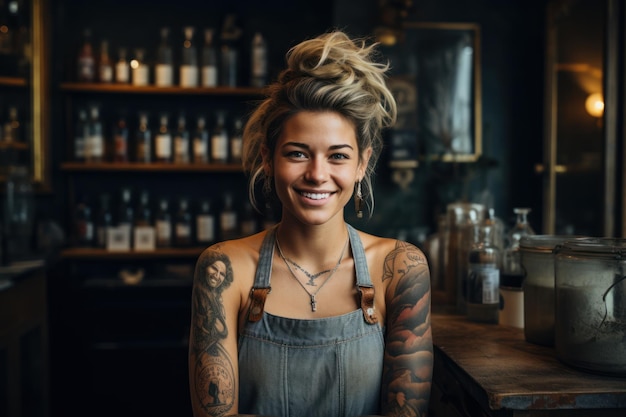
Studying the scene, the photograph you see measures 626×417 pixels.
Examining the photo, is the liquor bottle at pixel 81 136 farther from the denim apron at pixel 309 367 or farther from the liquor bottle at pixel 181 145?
the denim apron at pixel 309 367

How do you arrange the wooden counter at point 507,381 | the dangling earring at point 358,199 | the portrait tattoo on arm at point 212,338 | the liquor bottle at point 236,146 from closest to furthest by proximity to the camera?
1. the wooden counter at point 507,381
2. the portrait tattoo on arm at point 212,338
3. the dangling earring at point 358,199
4. the liquor bottle at point 236,146

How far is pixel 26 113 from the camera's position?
3.70 m

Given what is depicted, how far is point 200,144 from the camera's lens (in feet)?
12.6

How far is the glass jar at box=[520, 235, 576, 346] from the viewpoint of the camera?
1.54m

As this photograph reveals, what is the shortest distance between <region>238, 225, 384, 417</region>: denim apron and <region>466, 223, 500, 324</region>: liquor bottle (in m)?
0.45

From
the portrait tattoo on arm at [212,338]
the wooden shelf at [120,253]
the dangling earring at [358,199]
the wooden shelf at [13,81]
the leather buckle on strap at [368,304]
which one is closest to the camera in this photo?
the portrait tattoo on arm at [212,338]

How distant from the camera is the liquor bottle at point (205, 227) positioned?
12.8ft

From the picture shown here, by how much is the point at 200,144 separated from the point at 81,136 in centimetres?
69

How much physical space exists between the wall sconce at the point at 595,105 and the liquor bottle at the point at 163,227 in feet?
7.60

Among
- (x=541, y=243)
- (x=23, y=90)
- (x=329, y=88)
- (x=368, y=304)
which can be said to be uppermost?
(x=23, y=90)

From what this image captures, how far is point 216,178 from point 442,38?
1.59 meters

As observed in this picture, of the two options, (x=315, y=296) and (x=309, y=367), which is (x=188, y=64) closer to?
(x=315, y=296)

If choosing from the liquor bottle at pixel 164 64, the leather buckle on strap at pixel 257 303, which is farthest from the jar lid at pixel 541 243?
the liquor bottle at pixel 164 64

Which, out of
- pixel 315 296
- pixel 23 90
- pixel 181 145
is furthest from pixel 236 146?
pixel 315 296
